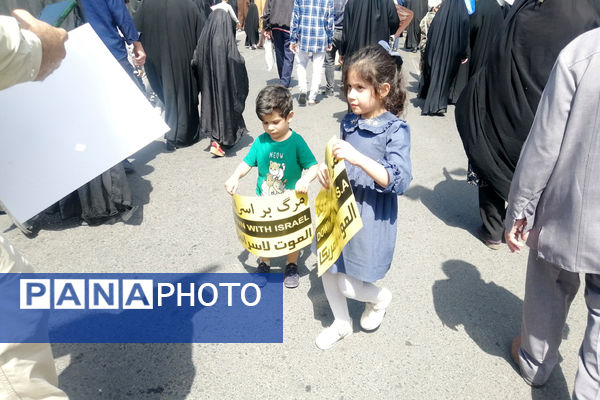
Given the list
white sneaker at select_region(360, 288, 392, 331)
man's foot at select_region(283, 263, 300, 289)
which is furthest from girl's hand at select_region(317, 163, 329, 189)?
man's foot at select_region(283, 263, 300, 289)

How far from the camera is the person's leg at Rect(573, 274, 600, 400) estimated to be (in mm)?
1657

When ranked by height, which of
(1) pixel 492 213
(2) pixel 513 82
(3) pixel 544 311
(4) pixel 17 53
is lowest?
(1) pixel 492 213

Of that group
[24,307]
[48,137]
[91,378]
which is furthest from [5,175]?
[91,378]

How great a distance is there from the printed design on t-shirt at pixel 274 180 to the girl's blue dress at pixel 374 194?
695 mm

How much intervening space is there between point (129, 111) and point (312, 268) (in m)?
1.83

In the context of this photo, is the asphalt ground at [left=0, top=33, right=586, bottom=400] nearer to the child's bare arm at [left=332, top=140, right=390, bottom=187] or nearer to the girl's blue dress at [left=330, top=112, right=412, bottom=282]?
the girl's blue dress at [left=330, top=112, right=412, bottom=282]

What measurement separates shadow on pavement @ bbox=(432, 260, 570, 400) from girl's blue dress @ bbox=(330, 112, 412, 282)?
2.85 ft

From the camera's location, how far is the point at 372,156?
2.04m

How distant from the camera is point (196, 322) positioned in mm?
2693

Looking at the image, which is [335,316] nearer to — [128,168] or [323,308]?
[323,308]

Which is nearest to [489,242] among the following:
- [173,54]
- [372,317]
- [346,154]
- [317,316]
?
[372,317]

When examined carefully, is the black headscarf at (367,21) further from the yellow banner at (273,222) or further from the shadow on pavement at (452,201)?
the yellow banner at (273,222)

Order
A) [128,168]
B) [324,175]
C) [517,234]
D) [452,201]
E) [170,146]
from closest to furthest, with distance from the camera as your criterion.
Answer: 1. [517,234]
2. [324,175]
3. [452,201]
4. [128,168]
5. [170,146]

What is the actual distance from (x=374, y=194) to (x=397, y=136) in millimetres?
300
